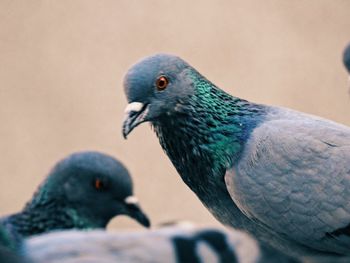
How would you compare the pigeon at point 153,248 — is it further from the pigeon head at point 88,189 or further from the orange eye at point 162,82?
the orange eye at point 162,82

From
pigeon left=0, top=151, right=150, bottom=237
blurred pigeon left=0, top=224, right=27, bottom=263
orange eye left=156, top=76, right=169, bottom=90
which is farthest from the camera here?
orange eye left=156, top=76, right=169, bottom=90

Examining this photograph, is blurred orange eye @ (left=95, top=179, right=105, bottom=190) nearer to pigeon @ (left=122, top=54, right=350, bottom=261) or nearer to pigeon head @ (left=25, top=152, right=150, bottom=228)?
pigeon head @ (left=25, top=152, right=150, bottom=228)

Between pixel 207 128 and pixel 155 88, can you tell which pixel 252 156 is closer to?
pixel 207 128

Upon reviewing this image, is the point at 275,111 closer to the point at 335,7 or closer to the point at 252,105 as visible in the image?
the point at 252,105

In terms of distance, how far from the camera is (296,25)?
5664 millimetres

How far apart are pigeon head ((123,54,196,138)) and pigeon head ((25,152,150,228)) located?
287 millimetres

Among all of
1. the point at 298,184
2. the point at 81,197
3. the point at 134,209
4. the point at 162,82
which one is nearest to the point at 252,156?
the point at 298,184

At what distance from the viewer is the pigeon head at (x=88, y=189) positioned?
1.92 meters

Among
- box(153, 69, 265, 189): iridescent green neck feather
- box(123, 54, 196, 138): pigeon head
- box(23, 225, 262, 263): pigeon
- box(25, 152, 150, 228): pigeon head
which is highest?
box(123, 54, 196, 138): pigeon head

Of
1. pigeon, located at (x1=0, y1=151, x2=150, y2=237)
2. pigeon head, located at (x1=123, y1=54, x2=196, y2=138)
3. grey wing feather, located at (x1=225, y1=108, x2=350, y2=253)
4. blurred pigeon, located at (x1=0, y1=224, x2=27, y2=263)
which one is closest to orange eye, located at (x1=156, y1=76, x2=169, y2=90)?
pigeon head, located at (x1=123, y1=54, x2=196, y2=138)

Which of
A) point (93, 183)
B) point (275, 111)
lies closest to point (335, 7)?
point (275, 111)

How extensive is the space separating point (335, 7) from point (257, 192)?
380cm

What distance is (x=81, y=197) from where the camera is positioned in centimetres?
193

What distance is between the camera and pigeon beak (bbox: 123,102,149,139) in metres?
2.23
